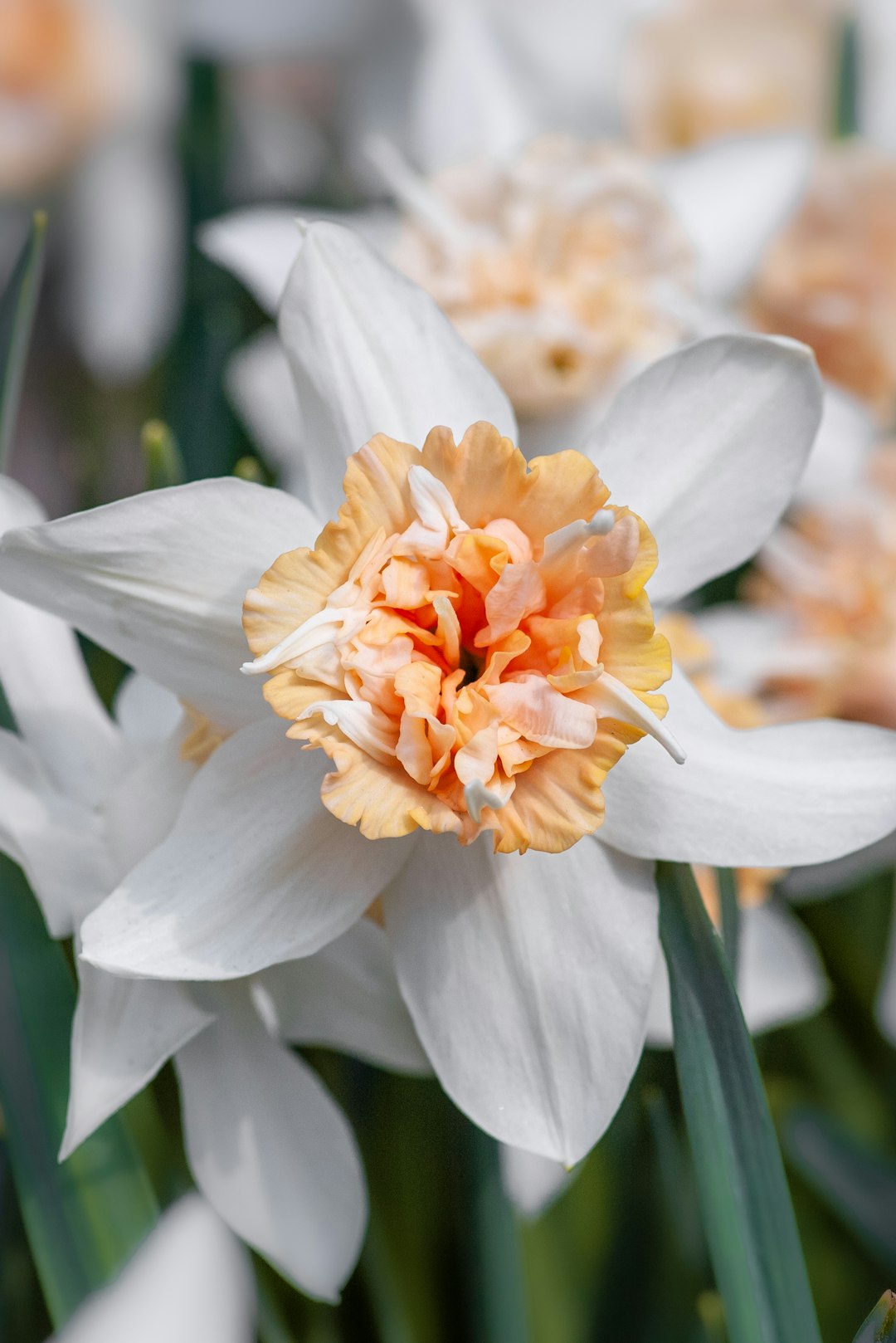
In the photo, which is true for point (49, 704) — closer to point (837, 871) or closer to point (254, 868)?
point (254, 868)

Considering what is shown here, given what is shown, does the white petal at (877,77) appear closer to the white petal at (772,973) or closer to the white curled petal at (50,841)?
the white petal at (772,973)

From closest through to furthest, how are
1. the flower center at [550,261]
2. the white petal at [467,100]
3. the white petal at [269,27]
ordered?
the flower center at [550,261] → the white petal at [467,100] → the white petal at [269,27]

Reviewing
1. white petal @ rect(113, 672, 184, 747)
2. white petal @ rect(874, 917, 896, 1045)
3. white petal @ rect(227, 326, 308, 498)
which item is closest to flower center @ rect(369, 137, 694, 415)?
white petal @ rect(227, 326, 308, 498)

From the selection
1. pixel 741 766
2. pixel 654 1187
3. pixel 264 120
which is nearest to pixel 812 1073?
pixel 654 1187

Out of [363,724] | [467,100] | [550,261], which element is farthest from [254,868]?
[467,100]

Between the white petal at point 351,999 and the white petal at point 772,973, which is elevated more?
the white petal at point 351,999

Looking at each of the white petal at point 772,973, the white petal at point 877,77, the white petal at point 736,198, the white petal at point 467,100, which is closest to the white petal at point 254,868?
the white petal at point 772,973
